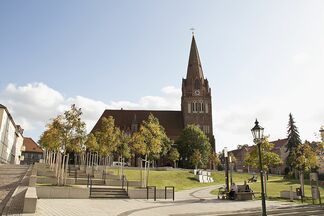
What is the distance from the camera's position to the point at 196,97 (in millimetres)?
86438

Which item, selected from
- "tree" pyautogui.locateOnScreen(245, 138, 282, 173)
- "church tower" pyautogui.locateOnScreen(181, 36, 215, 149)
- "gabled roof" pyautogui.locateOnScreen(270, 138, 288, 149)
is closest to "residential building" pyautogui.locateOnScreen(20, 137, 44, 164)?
"church tower" pyautogui.locateOnScreen(181, 36, 215, 149)

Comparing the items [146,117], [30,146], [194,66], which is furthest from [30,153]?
[194,66]

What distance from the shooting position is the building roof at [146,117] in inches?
3433

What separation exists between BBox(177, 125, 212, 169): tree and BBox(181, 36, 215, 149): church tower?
32.5ft

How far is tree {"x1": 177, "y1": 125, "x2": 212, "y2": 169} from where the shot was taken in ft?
236

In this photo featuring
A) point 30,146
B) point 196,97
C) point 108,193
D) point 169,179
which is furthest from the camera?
point 30,146

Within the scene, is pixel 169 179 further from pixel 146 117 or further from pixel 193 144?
pixel 146 117

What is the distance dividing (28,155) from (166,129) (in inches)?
1933

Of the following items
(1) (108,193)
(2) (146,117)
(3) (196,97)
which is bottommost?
(1) (108,193)

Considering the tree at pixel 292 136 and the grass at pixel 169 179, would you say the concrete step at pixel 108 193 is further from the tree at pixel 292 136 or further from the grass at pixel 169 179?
the tree at pixel 292 136

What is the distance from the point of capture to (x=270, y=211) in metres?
15.3

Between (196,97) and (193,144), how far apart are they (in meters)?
18.6

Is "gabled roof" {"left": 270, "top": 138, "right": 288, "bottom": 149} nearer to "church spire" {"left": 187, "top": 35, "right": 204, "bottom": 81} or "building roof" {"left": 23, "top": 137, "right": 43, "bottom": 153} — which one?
"church spire" {"left": 187, "top": 35, "right": 204, "bottom": 81}

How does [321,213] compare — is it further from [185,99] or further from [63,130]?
→ [185,99]
